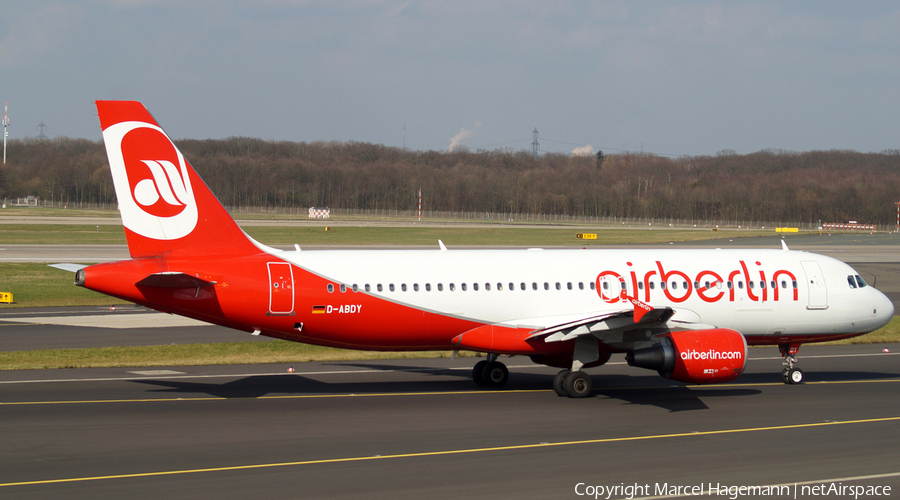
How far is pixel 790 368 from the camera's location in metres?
22.6

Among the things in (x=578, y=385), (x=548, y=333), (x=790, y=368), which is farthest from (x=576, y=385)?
(x=790, y=368)

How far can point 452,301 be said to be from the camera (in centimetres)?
2023

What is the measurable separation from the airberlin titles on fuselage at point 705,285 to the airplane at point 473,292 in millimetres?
35

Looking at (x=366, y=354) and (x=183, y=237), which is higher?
(x=183, y=237)

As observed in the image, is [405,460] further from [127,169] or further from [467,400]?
[127,169]

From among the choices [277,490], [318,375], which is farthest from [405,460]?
[318,375]

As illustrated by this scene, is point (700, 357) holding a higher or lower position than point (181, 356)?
higher

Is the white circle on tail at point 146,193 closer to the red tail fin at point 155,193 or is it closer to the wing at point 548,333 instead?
the red tail fin at point 155,193

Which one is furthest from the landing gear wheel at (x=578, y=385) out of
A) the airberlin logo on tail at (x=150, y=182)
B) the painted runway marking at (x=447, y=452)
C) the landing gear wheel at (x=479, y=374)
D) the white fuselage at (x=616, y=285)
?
the airberlin logo on tail at (x=150, y=182)

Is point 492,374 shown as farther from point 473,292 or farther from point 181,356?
point 181,356

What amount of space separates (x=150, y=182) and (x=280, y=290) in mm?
4180

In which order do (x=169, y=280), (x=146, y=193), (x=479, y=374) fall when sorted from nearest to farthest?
(x=169, y=280) → (x=146, y=193) → (x=479, y=374)

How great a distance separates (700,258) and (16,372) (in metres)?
20.6

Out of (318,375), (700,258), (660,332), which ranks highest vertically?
(700,258)
